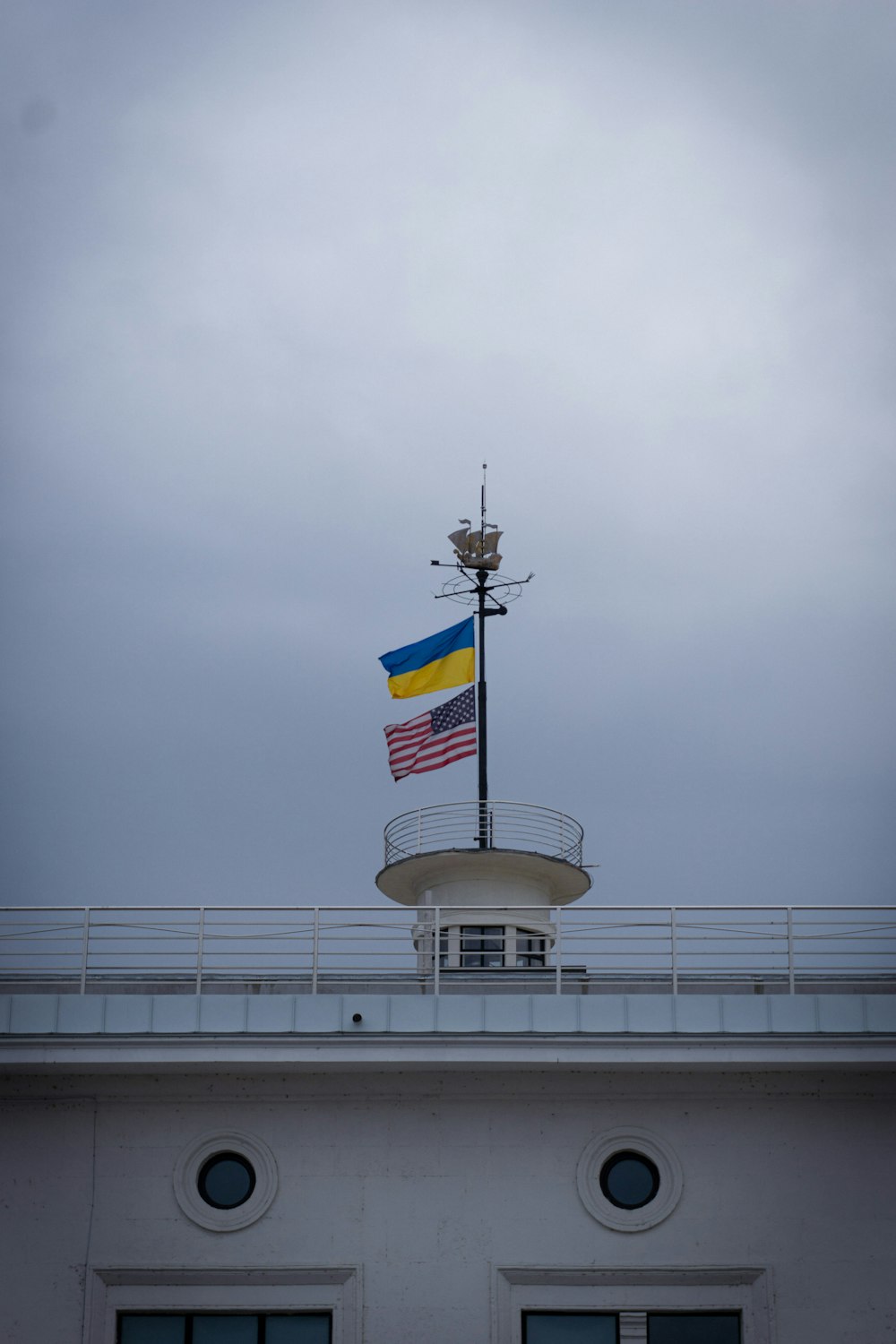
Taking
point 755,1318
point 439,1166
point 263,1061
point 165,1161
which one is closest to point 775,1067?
point 755,1318

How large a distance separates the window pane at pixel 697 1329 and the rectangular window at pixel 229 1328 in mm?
3487

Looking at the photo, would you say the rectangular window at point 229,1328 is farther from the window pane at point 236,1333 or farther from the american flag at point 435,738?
the american flag at point 435,738

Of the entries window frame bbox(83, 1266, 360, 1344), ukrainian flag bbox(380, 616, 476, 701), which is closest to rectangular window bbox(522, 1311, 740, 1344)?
window frame bbox(83, 1266, 360, 1344)

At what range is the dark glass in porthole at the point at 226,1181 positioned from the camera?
16516mm

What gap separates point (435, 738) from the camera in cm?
2219

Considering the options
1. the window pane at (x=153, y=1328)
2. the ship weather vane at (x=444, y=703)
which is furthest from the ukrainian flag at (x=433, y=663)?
the window pane at (x=153, y=1328)

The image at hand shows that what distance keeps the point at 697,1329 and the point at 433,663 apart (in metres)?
10.2

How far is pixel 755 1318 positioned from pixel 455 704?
9492mm

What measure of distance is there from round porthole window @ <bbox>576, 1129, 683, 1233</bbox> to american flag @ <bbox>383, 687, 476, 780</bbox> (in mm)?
6893

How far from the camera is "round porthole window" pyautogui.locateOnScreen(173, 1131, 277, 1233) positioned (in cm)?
1634

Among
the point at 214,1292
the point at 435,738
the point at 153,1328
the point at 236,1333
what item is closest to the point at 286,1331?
the point at 236,1333

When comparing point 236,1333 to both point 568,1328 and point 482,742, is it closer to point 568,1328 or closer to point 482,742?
point 568,1328

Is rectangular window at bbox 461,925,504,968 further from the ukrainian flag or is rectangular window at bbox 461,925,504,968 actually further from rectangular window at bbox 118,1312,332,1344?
rectangular window at bbox 118,1312,332,1344

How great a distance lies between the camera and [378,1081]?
16.7m
